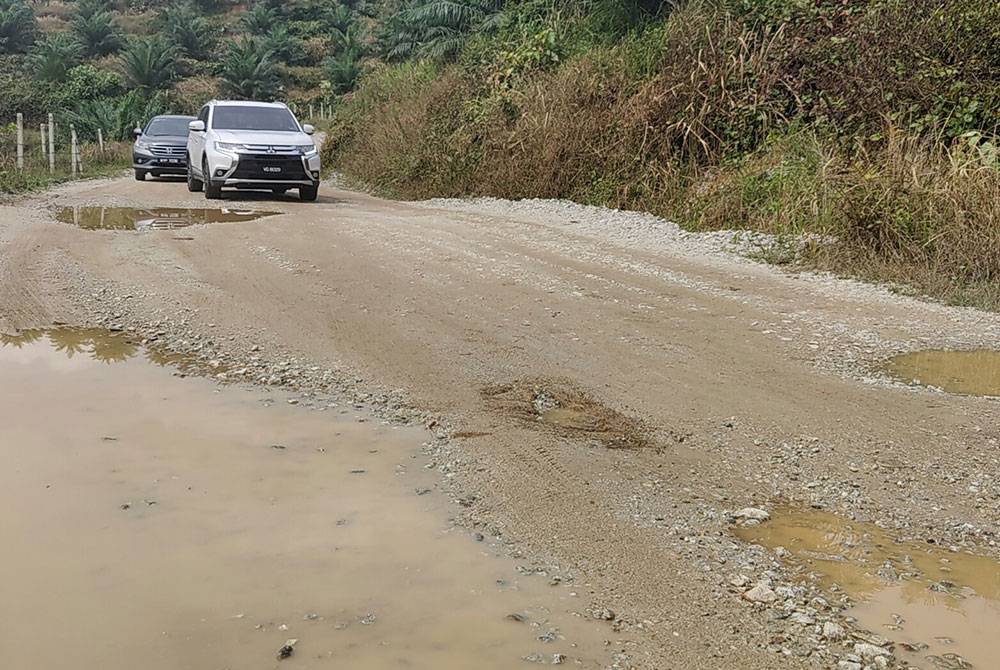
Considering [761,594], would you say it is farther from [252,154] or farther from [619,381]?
[252,154]

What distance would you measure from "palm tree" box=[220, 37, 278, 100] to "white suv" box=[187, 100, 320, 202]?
28581mm

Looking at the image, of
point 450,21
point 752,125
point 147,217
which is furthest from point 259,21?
point 752,125

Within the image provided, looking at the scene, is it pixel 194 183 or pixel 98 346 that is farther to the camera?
pixel 194 183

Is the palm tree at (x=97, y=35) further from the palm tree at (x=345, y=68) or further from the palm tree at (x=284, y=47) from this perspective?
the palm tree at (x=345, y=68)

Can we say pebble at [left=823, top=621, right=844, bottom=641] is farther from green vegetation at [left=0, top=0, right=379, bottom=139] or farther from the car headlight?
green vegetation at [left=0, top=0, right=379, bottom=139]

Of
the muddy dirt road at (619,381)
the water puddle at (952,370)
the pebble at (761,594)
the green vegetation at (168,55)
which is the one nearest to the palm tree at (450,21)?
the green vegetation at (168,55)

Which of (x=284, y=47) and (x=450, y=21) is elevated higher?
(x=450, y=21)

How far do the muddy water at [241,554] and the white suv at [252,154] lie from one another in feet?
34.5

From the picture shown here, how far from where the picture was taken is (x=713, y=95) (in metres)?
14.5

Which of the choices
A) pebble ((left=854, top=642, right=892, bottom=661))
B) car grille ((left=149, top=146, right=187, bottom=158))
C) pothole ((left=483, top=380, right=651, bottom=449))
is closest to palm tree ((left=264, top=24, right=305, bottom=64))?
car grille ((left=149, top=146, right=187, bottom=158))

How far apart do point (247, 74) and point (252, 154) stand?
30.9m

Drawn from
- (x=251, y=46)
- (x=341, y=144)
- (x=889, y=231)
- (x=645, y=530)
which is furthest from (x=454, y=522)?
(x=251, y=46)

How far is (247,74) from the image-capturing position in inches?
1721

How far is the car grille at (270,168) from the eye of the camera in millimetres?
14953
